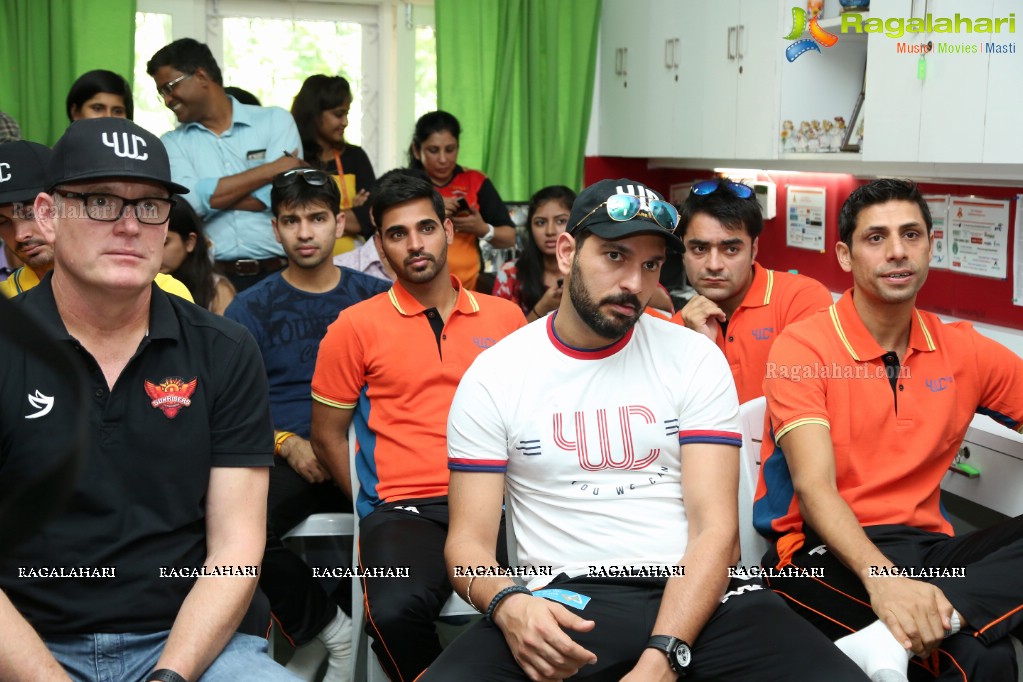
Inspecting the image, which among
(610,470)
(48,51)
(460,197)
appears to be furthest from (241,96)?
(610,470)

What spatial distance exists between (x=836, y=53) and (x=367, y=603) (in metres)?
2.76

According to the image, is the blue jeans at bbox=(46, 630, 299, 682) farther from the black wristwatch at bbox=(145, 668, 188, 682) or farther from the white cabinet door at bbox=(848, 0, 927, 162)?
the white cabinet door at bbox=(848, 0, 927, 162)

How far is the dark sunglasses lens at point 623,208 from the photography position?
71.5 inches

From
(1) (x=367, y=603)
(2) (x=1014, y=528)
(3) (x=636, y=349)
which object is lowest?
(1) (x=367, y=603)

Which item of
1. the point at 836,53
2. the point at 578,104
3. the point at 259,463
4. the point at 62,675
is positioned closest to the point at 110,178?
the point at 259,463

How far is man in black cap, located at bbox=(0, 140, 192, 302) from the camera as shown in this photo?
2471mm

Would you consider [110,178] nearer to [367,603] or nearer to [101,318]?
[101,318]

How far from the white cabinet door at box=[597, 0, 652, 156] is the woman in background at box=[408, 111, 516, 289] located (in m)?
0.99

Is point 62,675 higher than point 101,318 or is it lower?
lower

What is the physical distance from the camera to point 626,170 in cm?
539

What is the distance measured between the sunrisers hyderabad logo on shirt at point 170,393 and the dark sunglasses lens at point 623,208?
79cm

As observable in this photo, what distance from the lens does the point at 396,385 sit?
2.45 m

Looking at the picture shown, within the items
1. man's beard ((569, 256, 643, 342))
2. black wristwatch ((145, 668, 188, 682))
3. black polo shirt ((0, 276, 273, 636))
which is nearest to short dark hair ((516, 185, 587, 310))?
man's beard ((569, 256, 643, 342))

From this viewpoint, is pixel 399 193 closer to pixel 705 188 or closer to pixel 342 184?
pixel 705 188
